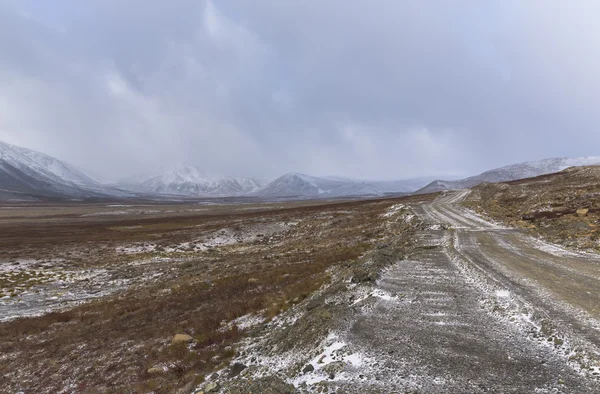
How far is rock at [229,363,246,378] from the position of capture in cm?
882

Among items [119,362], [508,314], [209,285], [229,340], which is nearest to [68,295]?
[209,285]

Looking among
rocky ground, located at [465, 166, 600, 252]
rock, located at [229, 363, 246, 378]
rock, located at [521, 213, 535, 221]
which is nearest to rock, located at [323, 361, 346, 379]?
rock, located at [229, 363, 246, 378]

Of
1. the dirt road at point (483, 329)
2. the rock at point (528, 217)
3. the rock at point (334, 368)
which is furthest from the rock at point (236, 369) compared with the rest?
the rock at point (528, 217)

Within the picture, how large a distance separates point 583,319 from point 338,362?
24.9 feet

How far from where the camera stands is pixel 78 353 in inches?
547

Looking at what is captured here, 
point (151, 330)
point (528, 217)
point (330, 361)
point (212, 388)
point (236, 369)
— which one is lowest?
point (151, 330)

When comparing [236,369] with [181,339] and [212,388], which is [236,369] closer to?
[212,388]

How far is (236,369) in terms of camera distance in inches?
358

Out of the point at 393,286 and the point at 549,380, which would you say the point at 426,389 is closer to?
the point at 549,380

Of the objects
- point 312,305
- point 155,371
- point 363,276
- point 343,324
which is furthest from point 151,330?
point 363,276

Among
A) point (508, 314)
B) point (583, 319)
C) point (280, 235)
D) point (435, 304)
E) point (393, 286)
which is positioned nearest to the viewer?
point (583, 319)

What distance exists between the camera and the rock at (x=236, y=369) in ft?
28.9

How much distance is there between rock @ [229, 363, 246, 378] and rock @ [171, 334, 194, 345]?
4.32 meters

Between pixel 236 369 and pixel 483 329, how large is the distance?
7.56 metres
